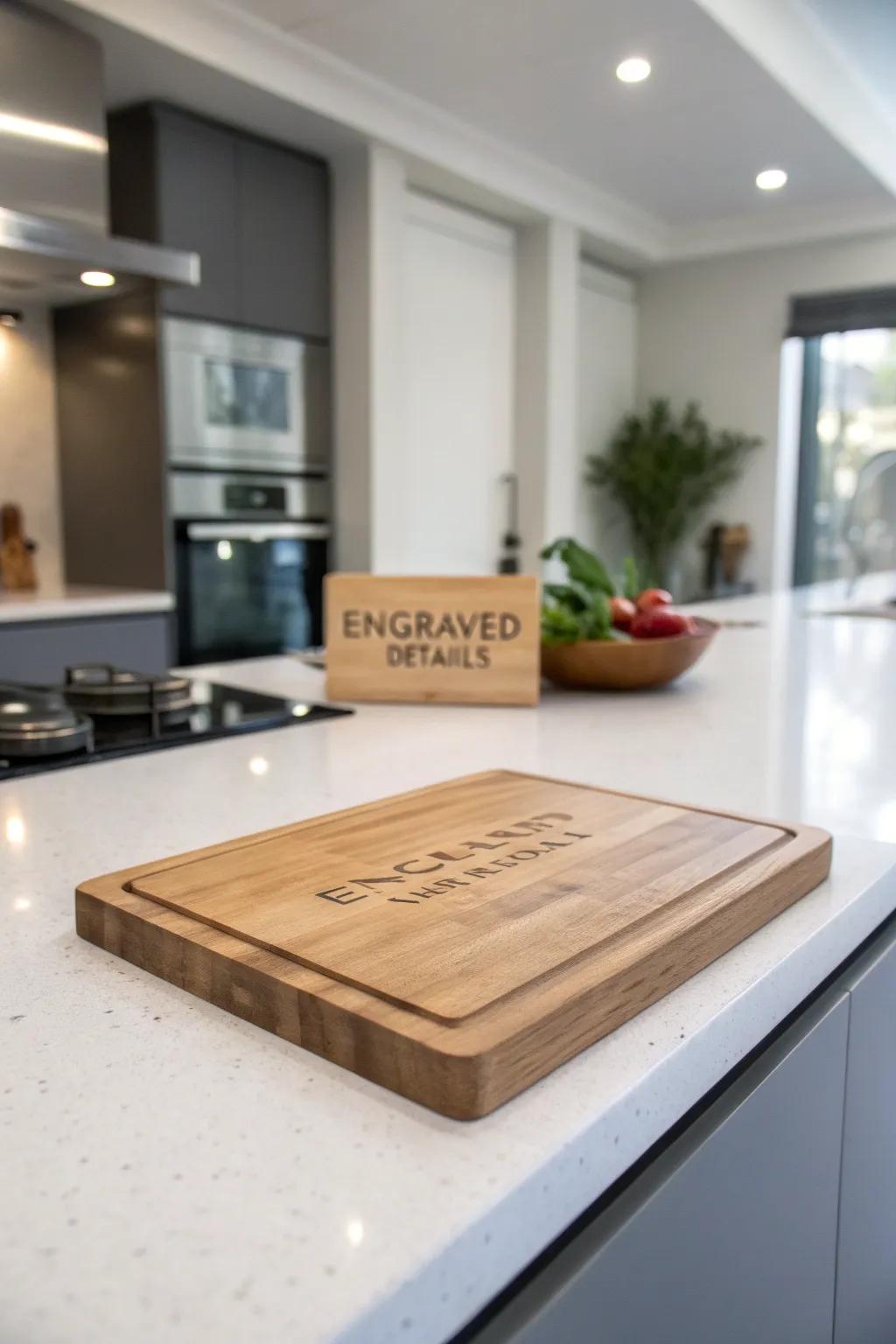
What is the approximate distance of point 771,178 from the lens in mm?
4422

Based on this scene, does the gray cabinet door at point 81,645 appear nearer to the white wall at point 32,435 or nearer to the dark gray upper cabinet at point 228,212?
the white wall at point 32,435

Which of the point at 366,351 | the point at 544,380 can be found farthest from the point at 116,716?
the point at 544,380

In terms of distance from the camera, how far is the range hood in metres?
2.33

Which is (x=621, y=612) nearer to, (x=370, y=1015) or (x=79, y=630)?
(x=370, y=1015)

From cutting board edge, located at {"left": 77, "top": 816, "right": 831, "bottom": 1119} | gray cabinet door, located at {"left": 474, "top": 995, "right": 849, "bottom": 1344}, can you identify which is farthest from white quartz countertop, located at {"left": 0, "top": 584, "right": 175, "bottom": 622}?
gray cabinet door, located at {"left": 474, "top": 995, "right": 849, "bottom": 1344}

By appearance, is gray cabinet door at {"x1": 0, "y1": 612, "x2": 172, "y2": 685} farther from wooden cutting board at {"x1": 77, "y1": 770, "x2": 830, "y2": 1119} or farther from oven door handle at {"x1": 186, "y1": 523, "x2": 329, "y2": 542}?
wooden cutting board at {"x1": 77, "y1": 770, "x2": 830, "y2": 1119}

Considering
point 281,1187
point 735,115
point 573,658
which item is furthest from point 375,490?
point 281,1187

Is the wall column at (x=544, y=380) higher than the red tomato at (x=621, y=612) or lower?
higher

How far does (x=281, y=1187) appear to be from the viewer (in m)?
0.36

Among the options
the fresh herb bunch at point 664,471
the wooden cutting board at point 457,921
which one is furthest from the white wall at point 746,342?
the wooden cutting board at point 457,921

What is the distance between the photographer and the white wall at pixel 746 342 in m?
5.17

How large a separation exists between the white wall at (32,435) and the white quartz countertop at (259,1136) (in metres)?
2.90

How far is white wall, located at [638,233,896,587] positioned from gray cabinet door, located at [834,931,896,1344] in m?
4.90

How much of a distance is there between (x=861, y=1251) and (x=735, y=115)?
151 inches
